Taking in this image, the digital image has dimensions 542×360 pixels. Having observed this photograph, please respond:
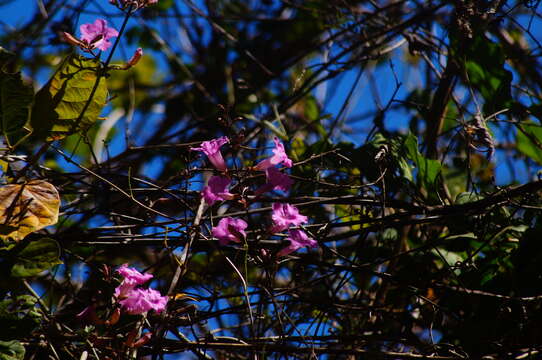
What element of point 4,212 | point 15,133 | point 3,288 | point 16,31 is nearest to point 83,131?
point 15,133

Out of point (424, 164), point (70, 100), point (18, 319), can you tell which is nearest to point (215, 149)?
point (70, 100)

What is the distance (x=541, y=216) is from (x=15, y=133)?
1.13 metres

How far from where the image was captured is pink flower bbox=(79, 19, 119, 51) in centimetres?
122

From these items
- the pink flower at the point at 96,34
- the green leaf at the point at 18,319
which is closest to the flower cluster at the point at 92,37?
the pink flower at the point at 96,34

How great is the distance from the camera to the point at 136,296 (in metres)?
1.12

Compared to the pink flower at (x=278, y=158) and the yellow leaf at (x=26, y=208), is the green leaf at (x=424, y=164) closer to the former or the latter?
the pink flower at (x=278, y=158)

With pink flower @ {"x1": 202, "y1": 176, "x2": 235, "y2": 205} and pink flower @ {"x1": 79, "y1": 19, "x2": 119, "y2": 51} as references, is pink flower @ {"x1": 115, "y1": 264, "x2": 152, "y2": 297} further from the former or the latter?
pink flower @ {"x1": 79, "y1": 19, "x2": 119, "y2": 51}

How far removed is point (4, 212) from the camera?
1144mm

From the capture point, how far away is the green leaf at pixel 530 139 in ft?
5.28

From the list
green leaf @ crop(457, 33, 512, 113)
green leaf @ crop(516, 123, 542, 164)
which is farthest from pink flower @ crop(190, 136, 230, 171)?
green leaf @ crop(516, 123, 542, 164)

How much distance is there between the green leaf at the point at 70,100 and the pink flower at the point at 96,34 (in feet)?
0.11

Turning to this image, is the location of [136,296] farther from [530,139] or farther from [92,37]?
[530,139]

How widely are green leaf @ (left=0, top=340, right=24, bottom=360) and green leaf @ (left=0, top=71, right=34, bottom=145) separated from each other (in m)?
0.39

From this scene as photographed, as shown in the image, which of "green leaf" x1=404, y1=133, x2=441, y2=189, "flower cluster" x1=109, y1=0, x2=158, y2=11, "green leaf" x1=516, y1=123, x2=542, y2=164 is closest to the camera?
"flower cluster" x1=109, y1=0, x2=158, y2=11
